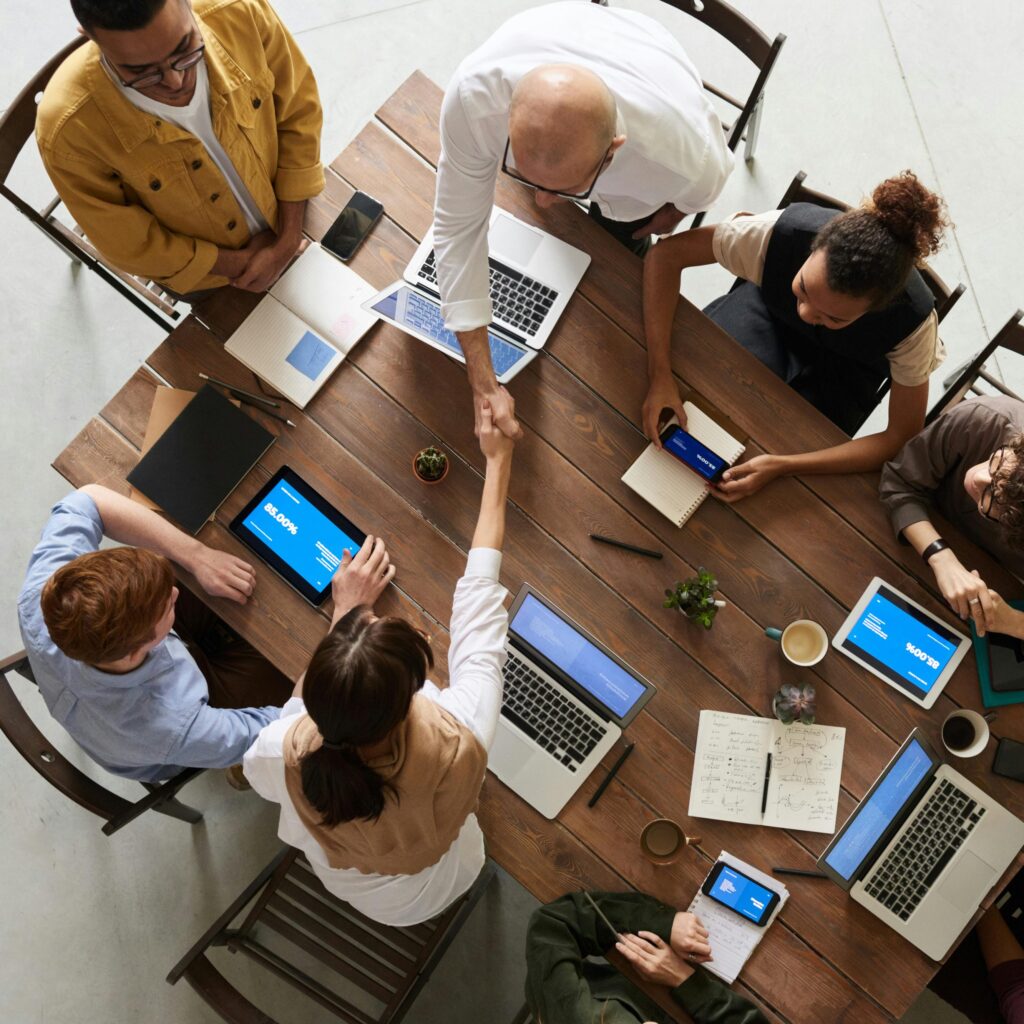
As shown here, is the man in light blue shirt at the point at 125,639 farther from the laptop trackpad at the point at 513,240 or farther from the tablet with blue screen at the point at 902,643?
the tablet with blue screen at the point at 902,643

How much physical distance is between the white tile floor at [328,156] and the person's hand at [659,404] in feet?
→ 3.85

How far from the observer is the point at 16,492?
2.94 meters

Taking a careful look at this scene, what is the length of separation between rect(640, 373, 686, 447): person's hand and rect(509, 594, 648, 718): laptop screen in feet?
1.53

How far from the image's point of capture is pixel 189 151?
1.90 meters

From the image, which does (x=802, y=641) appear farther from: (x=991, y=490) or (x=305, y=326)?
(x=305, y=326)

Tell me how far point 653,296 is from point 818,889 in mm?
1342

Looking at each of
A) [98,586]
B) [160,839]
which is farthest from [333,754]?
[160,839]

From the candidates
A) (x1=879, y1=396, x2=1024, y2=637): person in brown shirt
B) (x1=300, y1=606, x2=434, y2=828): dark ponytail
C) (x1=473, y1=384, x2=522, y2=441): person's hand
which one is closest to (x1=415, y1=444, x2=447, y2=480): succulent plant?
(x1=473, y1=384, x2=522, y2=441): person's hand

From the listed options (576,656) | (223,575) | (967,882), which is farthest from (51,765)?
(967,882)

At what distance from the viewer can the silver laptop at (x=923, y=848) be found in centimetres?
192

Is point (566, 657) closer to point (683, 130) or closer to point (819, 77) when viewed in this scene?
point (683, 130)

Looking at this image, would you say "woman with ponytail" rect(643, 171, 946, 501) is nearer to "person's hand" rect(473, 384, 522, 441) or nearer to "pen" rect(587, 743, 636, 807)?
"person's hand" rect(473, 384, 522, 441)

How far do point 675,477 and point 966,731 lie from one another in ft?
2.74

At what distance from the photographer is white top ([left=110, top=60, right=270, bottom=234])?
5.80ft
